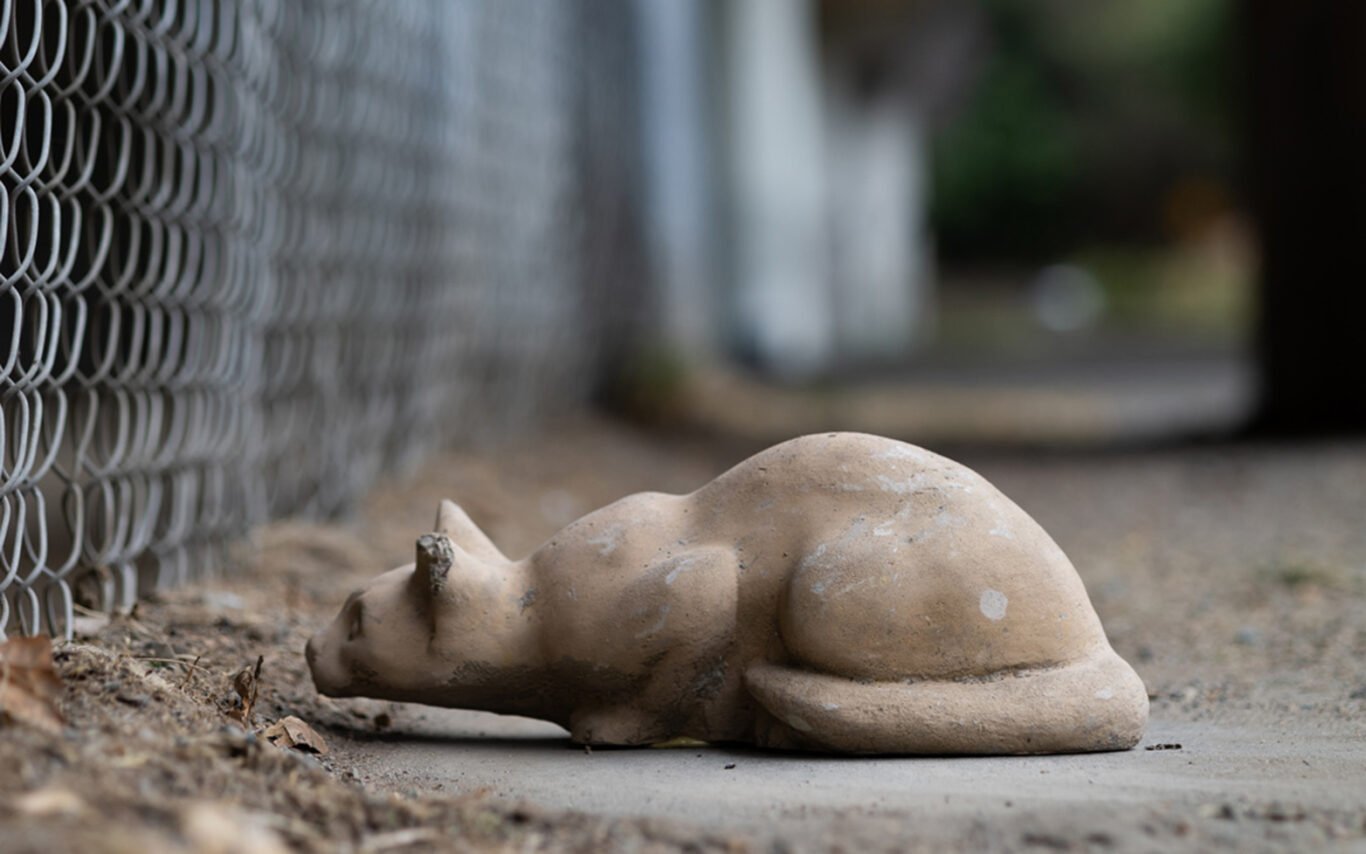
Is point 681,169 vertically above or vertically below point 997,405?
above

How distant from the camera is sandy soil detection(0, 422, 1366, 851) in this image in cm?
169

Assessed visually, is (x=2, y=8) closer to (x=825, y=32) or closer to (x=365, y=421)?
(x=365, y=421)

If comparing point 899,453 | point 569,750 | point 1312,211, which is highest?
point 1312,211

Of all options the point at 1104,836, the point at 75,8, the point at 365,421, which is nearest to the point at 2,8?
the point at 75,8

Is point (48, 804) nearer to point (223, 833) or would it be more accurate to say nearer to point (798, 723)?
point (223, 833)

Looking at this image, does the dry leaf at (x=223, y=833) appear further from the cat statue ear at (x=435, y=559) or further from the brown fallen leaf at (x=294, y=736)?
the cat statue ear at (x=435, y=559)

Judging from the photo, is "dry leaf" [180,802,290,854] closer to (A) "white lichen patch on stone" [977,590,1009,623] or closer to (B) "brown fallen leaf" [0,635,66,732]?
(B) "brown fallen leaf" [0,635,66,732]

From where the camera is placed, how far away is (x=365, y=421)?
4805 millimetres

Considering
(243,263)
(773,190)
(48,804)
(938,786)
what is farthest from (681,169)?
(48,804)

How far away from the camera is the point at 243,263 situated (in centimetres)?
374

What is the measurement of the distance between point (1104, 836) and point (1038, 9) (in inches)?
1103

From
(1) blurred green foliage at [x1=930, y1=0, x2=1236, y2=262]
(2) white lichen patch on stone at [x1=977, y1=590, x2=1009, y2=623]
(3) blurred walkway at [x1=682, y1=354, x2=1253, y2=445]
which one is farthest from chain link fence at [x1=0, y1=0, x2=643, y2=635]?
(1) blurred green foliage at [x1=930, y1=0, x2=1236, y2=262]

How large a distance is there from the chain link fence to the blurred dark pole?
3.43 metres

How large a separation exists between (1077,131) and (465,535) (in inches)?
1094
